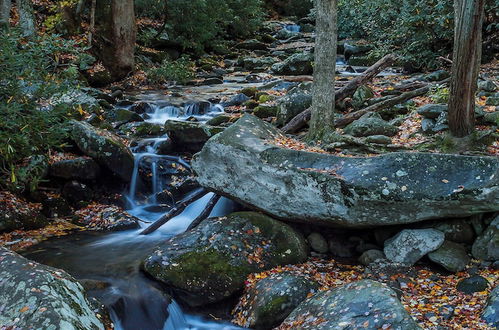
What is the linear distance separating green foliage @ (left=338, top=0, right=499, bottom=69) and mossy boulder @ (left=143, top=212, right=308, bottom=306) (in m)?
9.43

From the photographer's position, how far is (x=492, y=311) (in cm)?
469

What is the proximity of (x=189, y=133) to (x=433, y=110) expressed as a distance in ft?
18.8

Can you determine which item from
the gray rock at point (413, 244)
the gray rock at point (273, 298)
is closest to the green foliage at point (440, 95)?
the gray rock at point (413, 244)

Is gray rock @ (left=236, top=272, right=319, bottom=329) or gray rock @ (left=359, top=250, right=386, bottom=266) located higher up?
gray rock @ (left=359, top=250, right=386, bottom=266)

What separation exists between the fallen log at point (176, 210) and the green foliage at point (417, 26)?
9006mm

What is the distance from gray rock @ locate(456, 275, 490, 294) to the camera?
5395mm

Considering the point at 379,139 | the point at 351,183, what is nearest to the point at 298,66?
the point at 379,139

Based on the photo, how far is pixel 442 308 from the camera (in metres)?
5.08

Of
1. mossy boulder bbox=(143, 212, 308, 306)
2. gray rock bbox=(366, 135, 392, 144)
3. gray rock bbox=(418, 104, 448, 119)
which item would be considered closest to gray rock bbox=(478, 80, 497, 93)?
gray rock bbox=(418, 104, 448, 119)

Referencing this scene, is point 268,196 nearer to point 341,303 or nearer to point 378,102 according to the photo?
point 341,303

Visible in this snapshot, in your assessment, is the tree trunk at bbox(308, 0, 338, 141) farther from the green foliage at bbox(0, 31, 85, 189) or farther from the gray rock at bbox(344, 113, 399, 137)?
the green foliage at bbox(0, 31, 85, 189)

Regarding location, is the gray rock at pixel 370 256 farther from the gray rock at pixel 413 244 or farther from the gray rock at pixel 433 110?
the gray rock at pixel 433 110

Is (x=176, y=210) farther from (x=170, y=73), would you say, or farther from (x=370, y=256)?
(x=170, y=73)

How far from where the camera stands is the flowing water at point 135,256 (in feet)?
19.6
